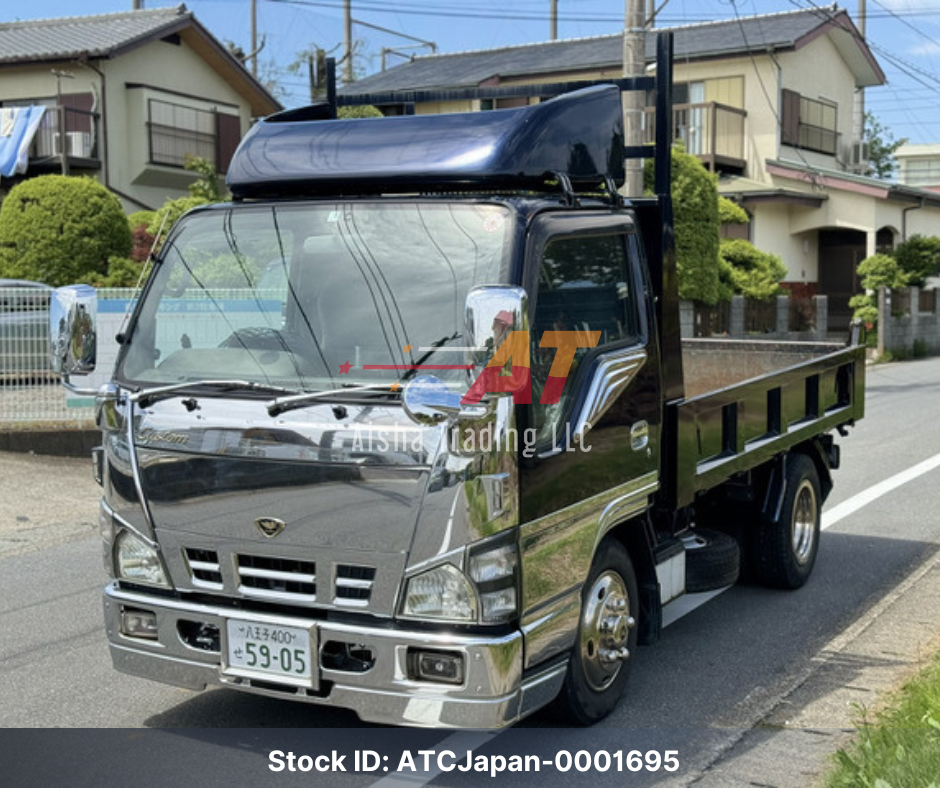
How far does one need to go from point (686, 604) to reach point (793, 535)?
87 cm

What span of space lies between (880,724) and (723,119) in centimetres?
2790

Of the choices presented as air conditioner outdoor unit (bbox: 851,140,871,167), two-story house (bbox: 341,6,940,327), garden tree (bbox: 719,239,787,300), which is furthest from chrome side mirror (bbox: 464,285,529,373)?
air conditioner outdoor unit (bbox: 851,140,871,167)

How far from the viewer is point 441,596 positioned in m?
4.07

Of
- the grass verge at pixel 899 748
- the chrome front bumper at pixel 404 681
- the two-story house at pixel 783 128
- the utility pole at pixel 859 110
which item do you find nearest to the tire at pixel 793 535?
the grass verge at pixel 899 748

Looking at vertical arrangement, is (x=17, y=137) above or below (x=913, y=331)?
above

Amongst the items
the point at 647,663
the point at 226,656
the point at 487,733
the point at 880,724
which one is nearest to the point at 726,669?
the point at 647,663

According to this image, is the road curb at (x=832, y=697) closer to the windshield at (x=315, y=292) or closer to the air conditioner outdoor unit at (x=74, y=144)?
the windshield at (x=315, y=292)

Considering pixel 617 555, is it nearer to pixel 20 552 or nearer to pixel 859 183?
pixel 20 552

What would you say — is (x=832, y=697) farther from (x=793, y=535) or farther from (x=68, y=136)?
(x=68, y=136)

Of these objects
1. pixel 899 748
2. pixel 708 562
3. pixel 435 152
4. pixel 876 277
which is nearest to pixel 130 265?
pixel 708 562

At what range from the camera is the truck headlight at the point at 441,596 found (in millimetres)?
4043

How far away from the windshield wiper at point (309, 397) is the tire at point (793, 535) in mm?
3517

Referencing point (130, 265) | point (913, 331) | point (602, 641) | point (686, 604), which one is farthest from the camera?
point (913, 331)

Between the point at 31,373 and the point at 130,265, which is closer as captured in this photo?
the point at 31,373
